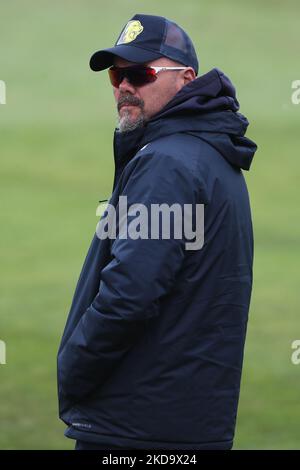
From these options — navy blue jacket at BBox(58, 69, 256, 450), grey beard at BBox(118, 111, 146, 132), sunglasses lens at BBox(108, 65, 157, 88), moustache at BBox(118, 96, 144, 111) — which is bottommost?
navy blue jacket at BBox(58, 69, 256, 450)

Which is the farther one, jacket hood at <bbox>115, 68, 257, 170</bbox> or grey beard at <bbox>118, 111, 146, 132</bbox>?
grey beard at <bbox>118, 111, 146, 132</bbox>

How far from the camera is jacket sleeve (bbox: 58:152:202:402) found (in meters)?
3.92

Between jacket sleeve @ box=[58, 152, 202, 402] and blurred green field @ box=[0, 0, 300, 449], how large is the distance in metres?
3.26

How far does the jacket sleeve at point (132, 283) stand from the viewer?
3.92 meters

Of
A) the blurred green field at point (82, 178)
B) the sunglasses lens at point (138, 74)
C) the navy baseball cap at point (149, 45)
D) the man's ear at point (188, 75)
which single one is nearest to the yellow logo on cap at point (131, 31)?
the navy baseball cap at point (149, 45)

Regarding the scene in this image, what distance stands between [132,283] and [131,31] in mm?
1058

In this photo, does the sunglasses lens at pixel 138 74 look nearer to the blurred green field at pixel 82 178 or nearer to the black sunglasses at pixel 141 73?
the black sunglasses at pixel 141 73

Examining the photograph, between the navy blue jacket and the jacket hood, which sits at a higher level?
the jacket hood

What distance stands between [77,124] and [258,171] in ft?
12.9

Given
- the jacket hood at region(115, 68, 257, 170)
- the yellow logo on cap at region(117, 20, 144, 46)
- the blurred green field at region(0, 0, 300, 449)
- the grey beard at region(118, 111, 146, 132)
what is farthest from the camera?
the blurred green field at region(0, 0, 300, 449)

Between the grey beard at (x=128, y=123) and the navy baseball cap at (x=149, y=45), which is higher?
the navy baseball cap at (x=149, y=45)

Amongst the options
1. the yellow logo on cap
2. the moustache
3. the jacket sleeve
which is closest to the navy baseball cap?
the yellow logo on cap

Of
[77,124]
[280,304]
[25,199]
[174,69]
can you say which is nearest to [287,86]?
[77,124]

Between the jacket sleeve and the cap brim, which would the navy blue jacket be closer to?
the jacket sleeve
